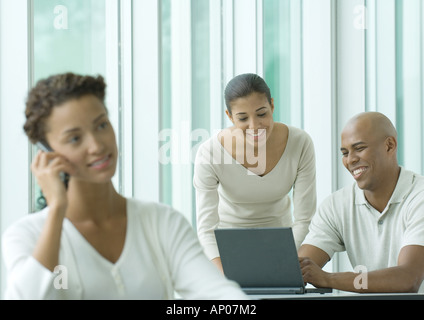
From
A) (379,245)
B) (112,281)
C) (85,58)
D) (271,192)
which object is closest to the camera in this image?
(112,281)

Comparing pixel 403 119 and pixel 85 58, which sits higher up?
pixel 85 58

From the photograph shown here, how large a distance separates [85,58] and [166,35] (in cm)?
63

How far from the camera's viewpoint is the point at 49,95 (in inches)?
64.1

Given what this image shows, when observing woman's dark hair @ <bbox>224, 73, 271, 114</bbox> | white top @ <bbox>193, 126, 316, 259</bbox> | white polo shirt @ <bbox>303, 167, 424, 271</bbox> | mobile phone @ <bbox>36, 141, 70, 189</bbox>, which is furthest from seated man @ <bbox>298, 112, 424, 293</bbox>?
mobile phone @ <bbox>36, 141, 70, 189</bbox>

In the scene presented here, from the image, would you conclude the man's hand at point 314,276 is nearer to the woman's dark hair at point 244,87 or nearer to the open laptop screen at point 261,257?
the open laptop screen at point 261,257

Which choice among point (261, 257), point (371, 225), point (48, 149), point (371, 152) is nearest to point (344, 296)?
point (261, 257)

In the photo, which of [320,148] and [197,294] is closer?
[197,294]

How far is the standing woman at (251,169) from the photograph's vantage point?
2.96 m

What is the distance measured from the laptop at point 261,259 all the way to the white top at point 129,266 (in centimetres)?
51

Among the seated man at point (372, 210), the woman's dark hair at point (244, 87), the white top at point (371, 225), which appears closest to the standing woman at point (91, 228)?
the seated man at point (372, 210)

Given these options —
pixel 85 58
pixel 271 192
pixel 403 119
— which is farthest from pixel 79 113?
pixel 403 119

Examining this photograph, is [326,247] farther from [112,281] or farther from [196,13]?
[196,13]

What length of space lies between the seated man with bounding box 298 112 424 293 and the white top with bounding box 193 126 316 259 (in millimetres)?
226

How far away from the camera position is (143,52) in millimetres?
3961
